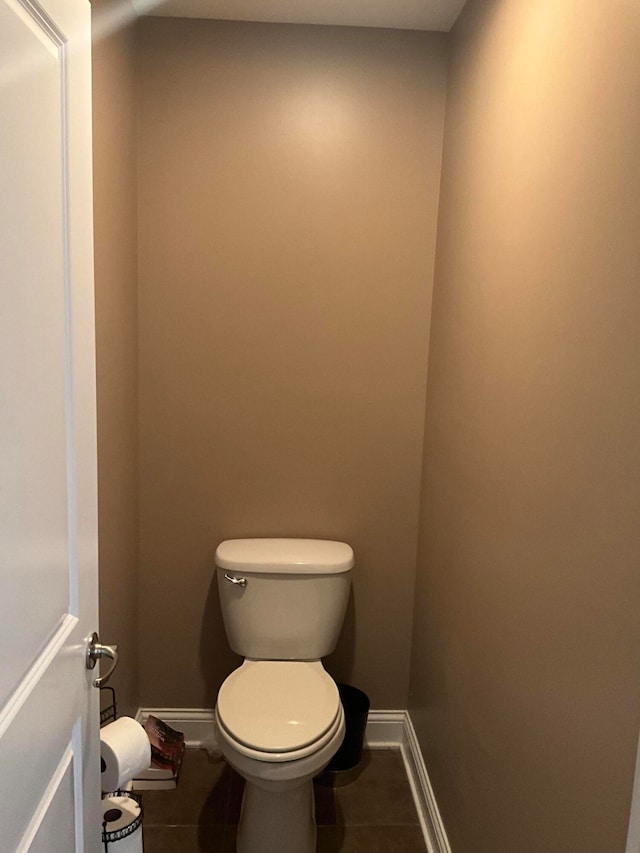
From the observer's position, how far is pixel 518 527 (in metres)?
1.29

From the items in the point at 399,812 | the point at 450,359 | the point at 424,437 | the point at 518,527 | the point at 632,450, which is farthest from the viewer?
the point at 424,437

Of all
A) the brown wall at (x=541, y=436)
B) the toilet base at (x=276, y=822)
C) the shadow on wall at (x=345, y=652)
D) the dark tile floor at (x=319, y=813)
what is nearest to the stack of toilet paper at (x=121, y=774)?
the toilet base at (x=276, y=822)

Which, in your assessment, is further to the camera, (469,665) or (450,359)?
(450,359)

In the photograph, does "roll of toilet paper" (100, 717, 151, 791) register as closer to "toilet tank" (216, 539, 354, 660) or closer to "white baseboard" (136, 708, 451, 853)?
"toilet tank" (216, 539, 354, 660)

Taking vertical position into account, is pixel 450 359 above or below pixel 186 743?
above

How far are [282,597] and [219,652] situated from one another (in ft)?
1.37

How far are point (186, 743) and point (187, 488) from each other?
91 centimetres

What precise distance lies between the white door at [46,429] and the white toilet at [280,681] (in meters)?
0.63

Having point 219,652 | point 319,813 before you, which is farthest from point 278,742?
point 219,652

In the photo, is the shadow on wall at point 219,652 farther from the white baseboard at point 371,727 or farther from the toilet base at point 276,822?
the toilet base at point 276,822

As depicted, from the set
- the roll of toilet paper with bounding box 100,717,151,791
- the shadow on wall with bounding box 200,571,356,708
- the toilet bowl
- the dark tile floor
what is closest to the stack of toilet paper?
the roll of toilet paper with bounding box 100,717,151,791

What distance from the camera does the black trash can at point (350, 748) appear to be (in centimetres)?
216

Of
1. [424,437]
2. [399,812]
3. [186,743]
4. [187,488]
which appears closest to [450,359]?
[424,437]

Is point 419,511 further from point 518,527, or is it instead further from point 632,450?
point 632,450
